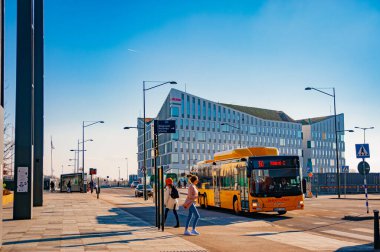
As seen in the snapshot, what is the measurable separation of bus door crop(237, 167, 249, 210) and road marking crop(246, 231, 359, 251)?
6743 millimetres

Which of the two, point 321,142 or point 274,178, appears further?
point 321,142

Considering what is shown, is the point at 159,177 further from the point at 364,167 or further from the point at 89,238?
the point at 364,167

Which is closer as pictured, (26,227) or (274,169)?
(26,227)

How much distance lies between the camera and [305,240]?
1384cm

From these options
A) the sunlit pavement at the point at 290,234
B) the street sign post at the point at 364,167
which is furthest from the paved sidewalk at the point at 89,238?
the street sign post at the point at 364,167

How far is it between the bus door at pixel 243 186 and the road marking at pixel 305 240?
22.1 ft

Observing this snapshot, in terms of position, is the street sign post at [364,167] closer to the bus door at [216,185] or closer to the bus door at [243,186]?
the bus door at [243,186]

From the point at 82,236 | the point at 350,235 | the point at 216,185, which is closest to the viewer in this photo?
the point at 82,236

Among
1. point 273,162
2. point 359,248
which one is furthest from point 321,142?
point 359,248

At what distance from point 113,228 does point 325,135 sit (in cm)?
14523

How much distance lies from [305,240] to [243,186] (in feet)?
31.3

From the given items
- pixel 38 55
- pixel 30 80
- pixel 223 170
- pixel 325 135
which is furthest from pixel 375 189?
pixel 325 135

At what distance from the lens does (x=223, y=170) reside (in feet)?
88.7

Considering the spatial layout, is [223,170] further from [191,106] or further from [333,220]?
[191,106]
